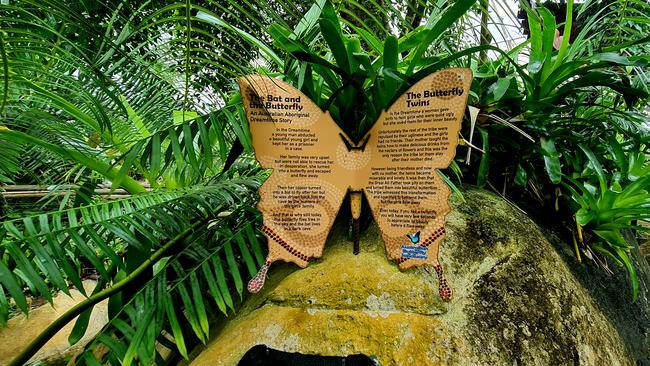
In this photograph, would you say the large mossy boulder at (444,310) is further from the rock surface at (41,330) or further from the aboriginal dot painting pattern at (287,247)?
the rock surface at (41,330)

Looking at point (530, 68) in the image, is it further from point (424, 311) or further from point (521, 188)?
point (424, 311)

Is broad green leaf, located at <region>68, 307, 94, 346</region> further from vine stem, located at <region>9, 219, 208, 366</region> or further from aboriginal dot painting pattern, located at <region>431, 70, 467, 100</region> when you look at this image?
aboriginal dot painting pattern, located at <region>431, 70, 467, 100</region>

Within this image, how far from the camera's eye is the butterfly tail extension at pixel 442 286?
36.7 inches

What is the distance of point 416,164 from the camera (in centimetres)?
96

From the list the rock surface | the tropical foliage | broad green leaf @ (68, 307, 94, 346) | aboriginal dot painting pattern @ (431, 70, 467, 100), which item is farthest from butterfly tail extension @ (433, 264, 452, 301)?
the rock surface

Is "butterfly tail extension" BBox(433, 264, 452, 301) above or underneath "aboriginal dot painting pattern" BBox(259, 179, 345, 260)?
underneath

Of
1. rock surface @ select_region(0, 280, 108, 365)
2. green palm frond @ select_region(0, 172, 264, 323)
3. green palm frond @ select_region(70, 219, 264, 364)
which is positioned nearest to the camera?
green palm frond @ select_region(0, 172, 264, 323)

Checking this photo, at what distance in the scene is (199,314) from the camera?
987 millimetres

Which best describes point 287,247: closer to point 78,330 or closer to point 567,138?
point 78,330

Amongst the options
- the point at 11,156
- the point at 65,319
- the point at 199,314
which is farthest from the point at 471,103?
the point at 11,156

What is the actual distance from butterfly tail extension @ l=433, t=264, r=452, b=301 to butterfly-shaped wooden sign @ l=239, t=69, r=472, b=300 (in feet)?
0.20

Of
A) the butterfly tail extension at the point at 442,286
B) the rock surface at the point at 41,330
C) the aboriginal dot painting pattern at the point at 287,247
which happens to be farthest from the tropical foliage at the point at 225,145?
the rock surface at the point at 41,330

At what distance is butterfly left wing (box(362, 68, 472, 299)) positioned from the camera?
36.7 inches

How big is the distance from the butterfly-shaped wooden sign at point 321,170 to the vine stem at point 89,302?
0.39m
